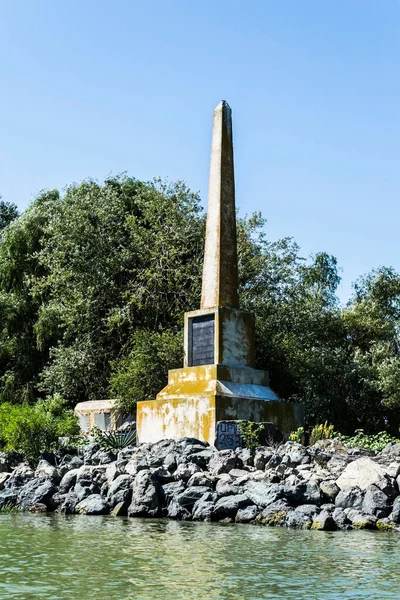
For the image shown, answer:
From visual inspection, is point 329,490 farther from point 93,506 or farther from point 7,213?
point 7,213

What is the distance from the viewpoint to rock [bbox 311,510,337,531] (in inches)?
393

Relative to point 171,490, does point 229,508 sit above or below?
below

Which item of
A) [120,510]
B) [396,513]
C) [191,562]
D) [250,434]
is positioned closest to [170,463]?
[120,510]

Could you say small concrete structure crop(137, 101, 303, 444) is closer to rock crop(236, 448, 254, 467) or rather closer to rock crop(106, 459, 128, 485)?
rock crop(236, 448, 254, 467)

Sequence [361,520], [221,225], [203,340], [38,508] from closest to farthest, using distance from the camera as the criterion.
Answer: [361,520]
[38,508]
[203,340]
[221,225]

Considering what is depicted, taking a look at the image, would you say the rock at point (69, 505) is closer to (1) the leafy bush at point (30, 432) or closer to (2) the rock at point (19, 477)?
(2) the rock at point (19, 477)

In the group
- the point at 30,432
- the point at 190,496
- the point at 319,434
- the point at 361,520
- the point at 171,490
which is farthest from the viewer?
the point at 319,434

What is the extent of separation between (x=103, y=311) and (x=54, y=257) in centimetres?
250

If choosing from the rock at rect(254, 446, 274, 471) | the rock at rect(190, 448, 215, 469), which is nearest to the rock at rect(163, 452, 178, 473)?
the rock at rect(190, 448, 215, 469)

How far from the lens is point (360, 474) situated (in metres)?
11.2

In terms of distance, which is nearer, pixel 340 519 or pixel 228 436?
pixel 340 519

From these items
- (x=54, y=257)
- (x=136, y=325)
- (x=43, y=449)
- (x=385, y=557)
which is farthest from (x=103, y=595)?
(x=54, y=257)

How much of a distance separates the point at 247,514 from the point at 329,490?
3.86 ft

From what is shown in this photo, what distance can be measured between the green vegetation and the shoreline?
858 centimetres
